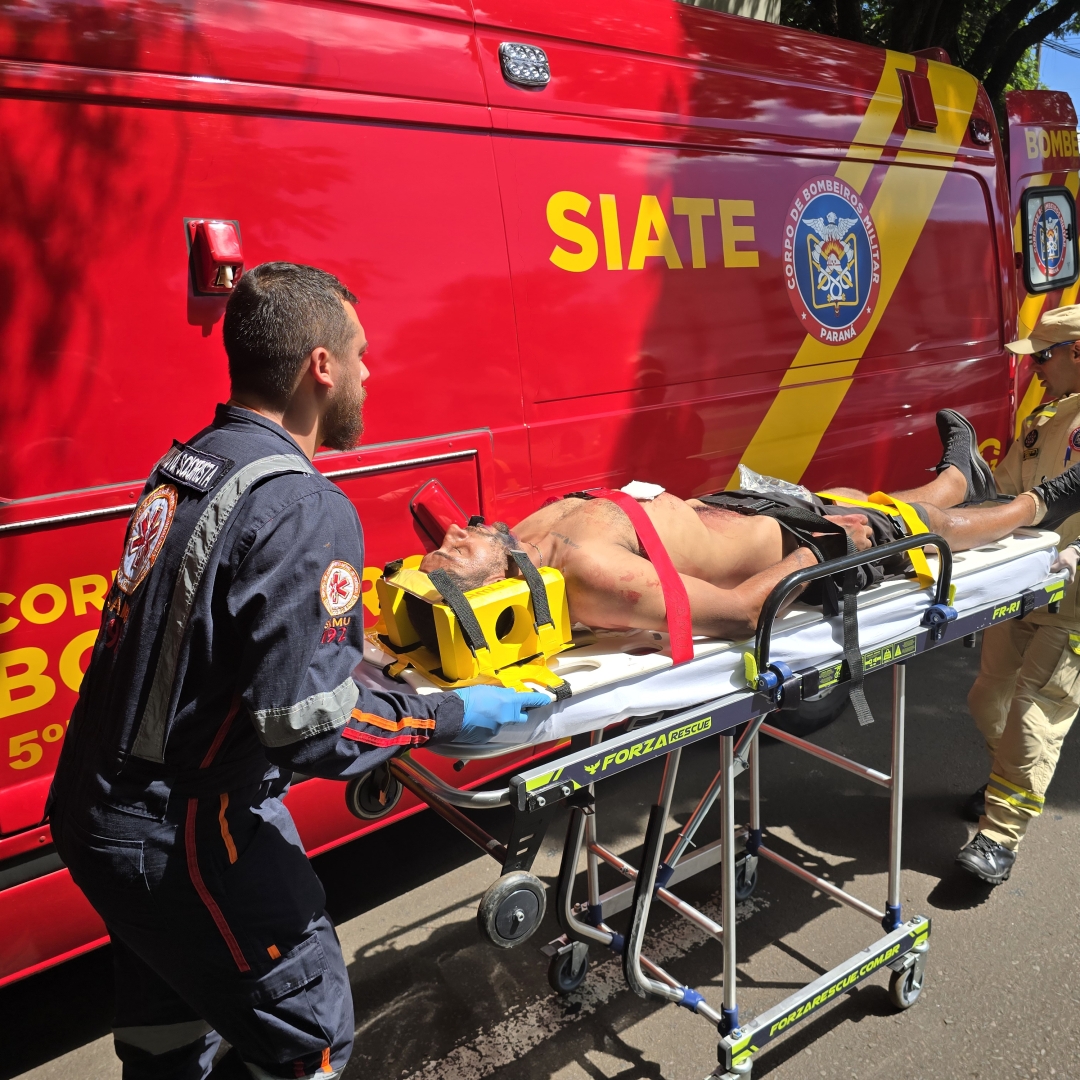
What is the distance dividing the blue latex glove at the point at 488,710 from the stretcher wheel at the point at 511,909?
301 millimetres

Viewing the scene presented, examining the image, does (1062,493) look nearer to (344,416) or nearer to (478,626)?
(478,626)

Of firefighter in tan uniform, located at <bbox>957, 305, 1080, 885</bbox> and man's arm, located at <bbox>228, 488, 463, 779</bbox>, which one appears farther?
firefighter in tan uniform, located at <bbox>957, 305, 1080, 885</bbox>

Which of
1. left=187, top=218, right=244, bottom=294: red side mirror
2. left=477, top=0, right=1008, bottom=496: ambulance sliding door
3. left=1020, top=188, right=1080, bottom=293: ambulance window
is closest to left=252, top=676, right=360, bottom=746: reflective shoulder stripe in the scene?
left=187, top=218, right=244, bottom=294: red side mirror

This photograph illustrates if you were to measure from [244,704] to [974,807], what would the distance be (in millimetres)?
3137

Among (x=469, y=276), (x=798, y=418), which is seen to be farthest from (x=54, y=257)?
(x=798, y=418)

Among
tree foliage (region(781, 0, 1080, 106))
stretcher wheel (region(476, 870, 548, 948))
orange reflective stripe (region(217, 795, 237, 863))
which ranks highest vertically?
tree foliage (region(781, 0, 1080, 106))

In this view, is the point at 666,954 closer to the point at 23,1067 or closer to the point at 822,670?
the point at 822,670

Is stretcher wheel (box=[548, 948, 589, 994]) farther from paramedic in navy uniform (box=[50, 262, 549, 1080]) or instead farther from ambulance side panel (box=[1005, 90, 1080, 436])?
ambulance side panel (box=[1005, 90, 1080, 436])

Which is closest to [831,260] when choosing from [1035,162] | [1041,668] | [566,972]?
[1041,668]

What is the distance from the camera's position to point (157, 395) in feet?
7.72

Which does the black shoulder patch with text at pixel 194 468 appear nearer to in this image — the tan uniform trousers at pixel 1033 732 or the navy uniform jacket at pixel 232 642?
the navy uniform jacket at pixel 232 642

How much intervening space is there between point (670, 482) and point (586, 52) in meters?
1.53

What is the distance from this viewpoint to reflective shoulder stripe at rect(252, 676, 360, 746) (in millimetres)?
1470

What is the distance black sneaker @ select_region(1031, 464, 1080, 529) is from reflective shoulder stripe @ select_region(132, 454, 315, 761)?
110 inches
